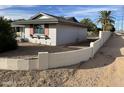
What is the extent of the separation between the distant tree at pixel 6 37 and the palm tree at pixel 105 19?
2997cm

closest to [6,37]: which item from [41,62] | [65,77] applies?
[41,62]

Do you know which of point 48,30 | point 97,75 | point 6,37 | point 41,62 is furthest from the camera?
point 48,30

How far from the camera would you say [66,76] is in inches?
354

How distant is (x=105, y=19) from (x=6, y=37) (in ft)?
104

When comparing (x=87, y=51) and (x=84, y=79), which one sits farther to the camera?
(x=87, y=51)

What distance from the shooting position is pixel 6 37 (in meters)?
13.3

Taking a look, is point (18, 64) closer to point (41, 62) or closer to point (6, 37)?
point (41, 62)

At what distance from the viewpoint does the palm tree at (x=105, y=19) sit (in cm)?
4125

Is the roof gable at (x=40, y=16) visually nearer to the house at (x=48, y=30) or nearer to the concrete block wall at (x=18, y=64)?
the house at (x=48, y=30)

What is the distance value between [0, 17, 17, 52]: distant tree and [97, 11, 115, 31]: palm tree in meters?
30.0
